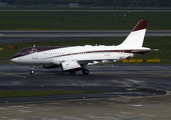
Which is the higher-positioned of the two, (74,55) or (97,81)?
(74,55)

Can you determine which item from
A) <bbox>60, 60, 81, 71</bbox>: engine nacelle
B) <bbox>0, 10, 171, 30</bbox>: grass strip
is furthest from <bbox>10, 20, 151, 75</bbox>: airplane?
<bbox>0, 10, 171, 30</bbox>: grass strip

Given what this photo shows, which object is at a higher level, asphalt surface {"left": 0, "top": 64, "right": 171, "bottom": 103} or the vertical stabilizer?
the vertical stabilizer

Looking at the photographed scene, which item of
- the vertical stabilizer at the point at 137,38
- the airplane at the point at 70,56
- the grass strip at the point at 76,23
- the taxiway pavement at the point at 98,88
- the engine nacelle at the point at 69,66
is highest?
the grass strip at the point at 76,23

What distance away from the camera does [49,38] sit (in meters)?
92.6

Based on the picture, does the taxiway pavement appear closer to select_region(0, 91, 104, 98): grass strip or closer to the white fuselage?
select_region(0, 91, 104, 98): grass strip

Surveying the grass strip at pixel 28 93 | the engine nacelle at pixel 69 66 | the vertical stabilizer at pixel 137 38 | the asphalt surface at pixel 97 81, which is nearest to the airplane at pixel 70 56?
the engine nacelle at pixel 69 66

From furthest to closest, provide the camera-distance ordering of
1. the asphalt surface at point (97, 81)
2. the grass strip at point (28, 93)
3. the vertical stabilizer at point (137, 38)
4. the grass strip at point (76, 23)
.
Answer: the grass strip at point (76, 23) < the vertical stabilizer at point (137, 38) < the asphalt surface at point (97, 81) < the grass strip at point (28, 93)

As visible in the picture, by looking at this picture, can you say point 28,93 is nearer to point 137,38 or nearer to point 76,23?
point 137,38

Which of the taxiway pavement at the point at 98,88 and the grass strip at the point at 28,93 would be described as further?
the grass strip at the point at 28,93

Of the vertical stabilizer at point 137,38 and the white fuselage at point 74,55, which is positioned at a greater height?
the vertical stabilizer at point 137,38

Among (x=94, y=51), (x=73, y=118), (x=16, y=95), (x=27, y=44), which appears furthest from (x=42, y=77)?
(x=27, y=44)

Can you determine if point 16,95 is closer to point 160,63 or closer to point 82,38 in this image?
point 160,63

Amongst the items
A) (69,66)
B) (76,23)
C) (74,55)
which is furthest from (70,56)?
(76,23)

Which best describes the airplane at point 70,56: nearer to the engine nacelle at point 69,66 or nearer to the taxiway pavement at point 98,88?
the engine nacelle at point 69,66
